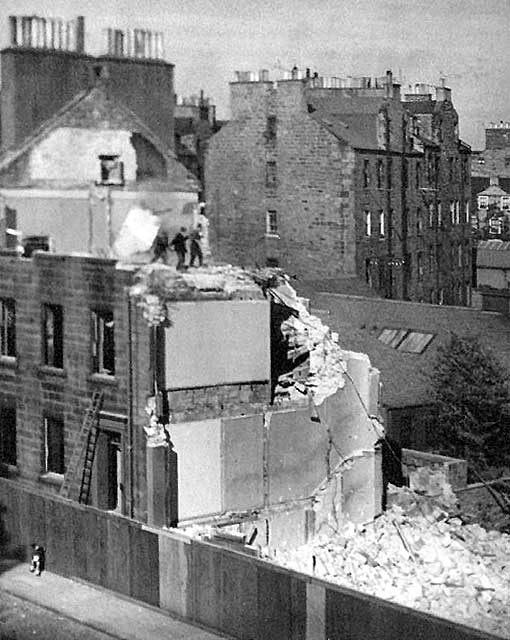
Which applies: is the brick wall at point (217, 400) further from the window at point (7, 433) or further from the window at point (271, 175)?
the window at point (271, 175)

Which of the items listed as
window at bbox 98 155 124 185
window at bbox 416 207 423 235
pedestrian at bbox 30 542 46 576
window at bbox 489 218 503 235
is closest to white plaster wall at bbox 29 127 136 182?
window at bbox 98 155 124 185

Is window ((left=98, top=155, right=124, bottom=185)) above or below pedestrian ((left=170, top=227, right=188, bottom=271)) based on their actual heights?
above

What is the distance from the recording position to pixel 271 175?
144ft

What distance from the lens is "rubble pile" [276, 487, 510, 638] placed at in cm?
2136

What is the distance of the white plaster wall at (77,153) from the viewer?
3206 centimetres

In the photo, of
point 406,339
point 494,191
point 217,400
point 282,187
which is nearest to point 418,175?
point 282,187

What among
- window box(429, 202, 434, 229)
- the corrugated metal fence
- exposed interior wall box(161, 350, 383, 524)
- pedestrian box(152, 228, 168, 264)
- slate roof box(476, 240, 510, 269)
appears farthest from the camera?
slate roof box(476, 240, 510, 269)

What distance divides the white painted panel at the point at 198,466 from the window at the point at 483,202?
40.3 meters

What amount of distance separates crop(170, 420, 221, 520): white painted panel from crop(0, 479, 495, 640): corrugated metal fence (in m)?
1.71

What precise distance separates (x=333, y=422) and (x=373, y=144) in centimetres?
2082

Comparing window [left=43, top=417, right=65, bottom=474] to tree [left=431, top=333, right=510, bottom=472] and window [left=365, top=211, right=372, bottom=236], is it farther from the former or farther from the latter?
window [left=365, top=211, right=372, bottom=236]

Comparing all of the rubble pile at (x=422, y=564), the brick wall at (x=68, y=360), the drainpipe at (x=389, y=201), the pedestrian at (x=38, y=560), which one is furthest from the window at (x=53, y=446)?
the drainpipe at (x=389, y=201)

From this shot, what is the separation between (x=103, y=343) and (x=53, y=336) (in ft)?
5.21

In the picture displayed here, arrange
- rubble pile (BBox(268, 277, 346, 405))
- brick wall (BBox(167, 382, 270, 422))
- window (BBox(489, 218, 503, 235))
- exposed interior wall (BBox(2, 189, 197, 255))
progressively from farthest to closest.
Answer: window (BBox(489, 218, 503, 235)) → exposed interior wall (BBox(2, 189, 197, 255)) → rubble pile (BBox(268, 277, 346, 405)) → brick wall (BBox(167, 382, 270, 422))
